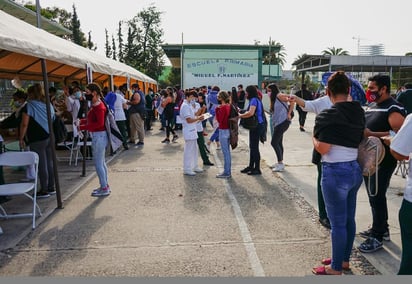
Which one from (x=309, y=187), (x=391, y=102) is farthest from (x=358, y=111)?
(x=309, y=187)

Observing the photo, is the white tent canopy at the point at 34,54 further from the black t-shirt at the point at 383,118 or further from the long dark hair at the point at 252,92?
the black t-shirt at the point at 383,118

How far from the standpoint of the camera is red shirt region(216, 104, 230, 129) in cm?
735

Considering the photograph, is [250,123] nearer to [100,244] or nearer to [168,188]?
[168,188]

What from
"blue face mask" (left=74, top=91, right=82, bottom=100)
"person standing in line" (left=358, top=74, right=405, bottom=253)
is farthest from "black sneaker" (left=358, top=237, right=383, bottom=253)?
"blue face mask" (left=74, top=91, right=82, bottom=100)

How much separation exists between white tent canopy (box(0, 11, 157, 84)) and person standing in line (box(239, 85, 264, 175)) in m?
3.46

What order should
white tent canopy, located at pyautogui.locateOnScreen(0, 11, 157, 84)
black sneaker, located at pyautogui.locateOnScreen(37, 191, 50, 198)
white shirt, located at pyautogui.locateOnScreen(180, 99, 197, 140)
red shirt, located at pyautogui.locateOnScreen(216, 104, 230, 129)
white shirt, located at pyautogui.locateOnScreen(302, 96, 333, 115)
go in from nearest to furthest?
1. white shirt, located at pyautogui.locateOnScreen(302, 96, 333, 115)
2. white tent canopy, located at pyautogui.locateOnScreen(0, 11, 157, 84)
3. black sneaker, located at pyautogui.locateOnScreen(37, 191, 50, 198)
4. red shirt, located at pyautogui.locateOnScreen(216, 104, 230, 129)
5. white shirt, located at pyautogui.locateOnScreen(180, 99, 197, 140)

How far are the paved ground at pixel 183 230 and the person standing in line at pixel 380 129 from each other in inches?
7.5

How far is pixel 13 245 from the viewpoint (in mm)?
4297

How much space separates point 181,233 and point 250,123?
11.5 ft

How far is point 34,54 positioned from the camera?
16.1 ft

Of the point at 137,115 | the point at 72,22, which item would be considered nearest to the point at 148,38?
the point at 72,22

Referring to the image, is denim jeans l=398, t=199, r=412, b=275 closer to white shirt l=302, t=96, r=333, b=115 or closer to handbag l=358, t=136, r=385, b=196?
handbag l=358, t=136, r=385, b=196

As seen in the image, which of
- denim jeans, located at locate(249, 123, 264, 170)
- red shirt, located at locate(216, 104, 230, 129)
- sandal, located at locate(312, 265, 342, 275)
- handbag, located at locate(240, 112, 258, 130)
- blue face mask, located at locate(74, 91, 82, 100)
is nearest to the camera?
sandal, located at locate(312, 265, 342, 275)

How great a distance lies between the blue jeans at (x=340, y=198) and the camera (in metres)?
3.16
